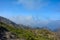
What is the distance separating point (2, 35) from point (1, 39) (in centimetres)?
1194

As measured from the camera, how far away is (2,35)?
19950 cm

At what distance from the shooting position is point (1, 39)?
188 m

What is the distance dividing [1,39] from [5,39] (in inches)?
393

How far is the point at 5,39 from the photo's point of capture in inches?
7776

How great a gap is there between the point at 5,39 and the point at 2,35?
647 cm
